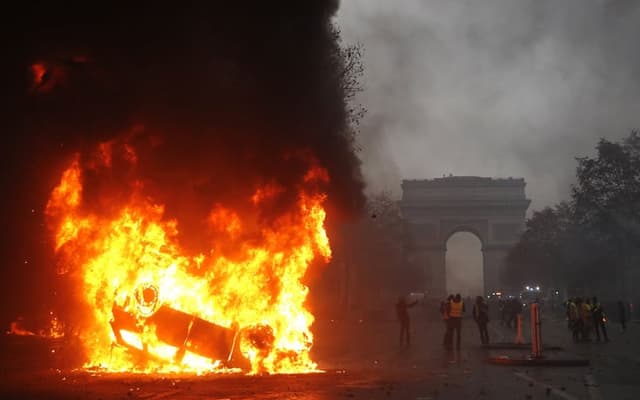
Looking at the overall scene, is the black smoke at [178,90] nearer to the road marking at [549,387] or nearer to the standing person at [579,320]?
the road marking at [549,387]

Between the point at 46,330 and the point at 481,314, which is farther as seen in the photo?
the point at 481,314

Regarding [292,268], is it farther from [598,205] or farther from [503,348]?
[598,205]

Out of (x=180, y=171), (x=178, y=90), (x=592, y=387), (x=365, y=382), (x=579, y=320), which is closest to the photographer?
(x=592, y=387)

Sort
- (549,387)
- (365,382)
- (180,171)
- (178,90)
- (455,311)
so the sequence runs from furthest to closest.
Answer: (455,311) < (180,171) < (178,90) < (365,382) < (549,387)

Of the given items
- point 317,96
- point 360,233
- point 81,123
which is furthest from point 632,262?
point 81,123

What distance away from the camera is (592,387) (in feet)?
38.1

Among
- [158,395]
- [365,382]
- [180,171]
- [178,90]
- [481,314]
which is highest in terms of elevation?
[178,90]

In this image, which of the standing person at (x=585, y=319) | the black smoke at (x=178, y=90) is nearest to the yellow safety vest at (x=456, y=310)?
the standing person at (x=585, y=319)

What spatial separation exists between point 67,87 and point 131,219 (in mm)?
2869

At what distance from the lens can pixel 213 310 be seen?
548 inches

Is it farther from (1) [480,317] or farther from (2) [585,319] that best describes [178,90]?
(2) [585,319]

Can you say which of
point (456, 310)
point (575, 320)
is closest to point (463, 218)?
point (575, 320)

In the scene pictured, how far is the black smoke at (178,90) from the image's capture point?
45.6 ft

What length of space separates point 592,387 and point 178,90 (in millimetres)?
9119
